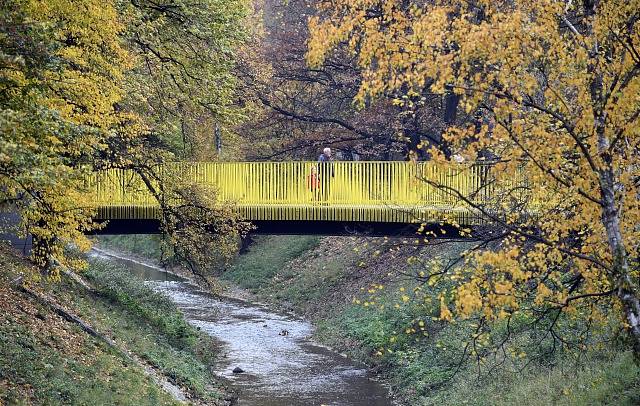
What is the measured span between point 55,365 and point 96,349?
268cm

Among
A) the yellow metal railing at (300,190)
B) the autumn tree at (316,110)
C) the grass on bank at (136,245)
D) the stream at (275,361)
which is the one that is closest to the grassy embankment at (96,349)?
the stream at (275,361)

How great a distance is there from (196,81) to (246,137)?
43.7 ft

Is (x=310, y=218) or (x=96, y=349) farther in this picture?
(x=310, y=218)

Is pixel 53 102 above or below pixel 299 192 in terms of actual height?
above

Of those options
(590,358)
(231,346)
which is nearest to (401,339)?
(231,346)

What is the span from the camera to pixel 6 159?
886 cm

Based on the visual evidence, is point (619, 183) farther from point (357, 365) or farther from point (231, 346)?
point (231, 346)

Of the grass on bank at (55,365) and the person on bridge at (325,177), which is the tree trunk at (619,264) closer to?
the grass on bank at (55,365)

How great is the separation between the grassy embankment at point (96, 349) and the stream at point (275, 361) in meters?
0.93

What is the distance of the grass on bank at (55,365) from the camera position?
502 inches

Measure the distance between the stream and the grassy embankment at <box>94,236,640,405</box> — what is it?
0.73 metres

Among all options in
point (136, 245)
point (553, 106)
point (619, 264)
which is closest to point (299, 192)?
point (553, 106)

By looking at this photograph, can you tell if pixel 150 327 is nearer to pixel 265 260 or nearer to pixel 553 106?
pixel 553 106

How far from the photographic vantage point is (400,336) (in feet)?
73.2
